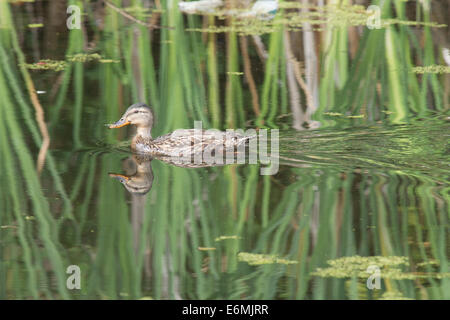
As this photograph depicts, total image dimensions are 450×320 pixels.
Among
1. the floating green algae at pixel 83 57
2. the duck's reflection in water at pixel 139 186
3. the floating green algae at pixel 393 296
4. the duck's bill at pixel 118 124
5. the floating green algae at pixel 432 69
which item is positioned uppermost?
the floating green algae at pixel 83 57

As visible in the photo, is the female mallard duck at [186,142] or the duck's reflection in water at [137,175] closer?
the duck's reflection in water at [137,175]

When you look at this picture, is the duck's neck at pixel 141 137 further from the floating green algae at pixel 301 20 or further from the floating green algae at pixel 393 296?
the floating green algae at pixel 301 20

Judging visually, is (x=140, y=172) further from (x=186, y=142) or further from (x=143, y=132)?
(x=143, y=132)

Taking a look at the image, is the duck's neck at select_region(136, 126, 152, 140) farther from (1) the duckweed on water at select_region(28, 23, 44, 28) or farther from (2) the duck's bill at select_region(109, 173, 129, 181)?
(1) the duckweed on water at select_region(28, 23, 44, 28)

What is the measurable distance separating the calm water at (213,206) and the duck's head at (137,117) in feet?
0.53

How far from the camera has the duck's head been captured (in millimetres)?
7754

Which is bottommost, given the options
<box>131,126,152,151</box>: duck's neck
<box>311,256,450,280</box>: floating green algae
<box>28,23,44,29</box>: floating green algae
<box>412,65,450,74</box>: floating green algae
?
<box>311,256,450,280</box>: floating green algae

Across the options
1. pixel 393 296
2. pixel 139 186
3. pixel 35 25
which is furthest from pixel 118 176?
pixel 35 25

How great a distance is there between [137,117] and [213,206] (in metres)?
1.68

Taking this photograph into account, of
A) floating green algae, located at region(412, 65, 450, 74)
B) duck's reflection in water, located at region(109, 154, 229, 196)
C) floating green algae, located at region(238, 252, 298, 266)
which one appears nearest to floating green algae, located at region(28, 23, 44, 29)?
duck's reflection in water, located at region(109, 154, 229, 196)

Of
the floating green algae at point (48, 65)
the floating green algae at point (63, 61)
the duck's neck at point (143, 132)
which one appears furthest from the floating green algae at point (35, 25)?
the duck's neck at point (143, 132)

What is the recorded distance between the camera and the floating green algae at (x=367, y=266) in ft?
17.5

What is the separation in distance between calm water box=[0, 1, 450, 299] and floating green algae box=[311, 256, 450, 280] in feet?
0.04
